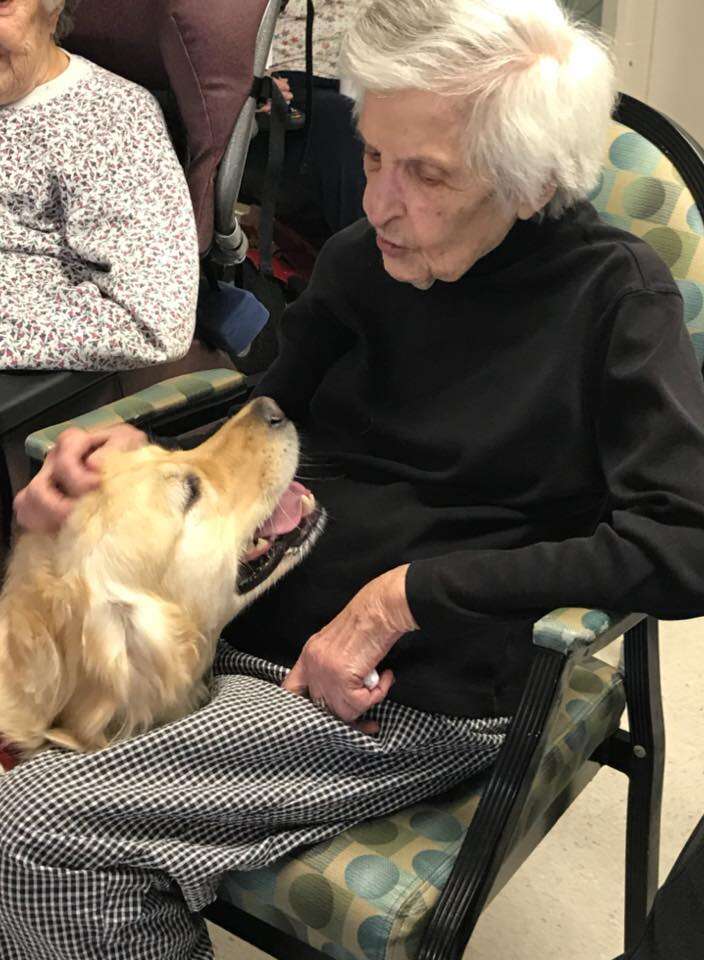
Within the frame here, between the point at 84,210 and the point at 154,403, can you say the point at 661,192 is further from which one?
the point at 84,210

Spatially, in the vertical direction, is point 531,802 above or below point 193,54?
below

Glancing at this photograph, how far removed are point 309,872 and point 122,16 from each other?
1.73 meters

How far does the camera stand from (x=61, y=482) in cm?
153

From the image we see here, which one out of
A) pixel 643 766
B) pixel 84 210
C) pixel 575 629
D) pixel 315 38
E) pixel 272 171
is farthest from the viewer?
pixel 315 38

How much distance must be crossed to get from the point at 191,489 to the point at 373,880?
583 mm

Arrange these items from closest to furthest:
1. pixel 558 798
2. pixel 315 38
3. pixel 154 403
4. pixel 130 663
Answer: pixel 130 663 < pixel 558 798 < pixel 154 403 < pixel 315 38

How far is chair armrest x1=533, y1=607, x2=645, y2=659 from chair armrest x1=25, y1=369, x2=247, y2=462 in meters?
0.82

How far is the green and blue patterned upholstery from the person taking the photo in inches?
49.0

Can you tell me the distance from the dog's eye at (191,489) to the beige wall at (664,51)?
9.94ft

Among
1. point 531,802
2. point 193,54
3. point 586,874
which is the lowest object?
point 586,874

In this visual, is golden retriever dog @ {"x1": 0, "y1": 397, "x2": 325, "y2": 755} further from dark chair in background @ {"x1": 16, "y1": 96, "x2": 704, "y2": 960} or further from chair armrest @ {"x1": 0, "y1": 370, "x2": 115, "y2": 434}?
chair armrest @ {"x1": 0, "y1": 370, "x2": 115, "y2": 434}

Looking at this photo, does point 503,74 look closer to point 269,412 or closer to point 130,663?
point 269,412

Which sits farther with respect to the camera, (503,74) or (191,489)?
(191,489)

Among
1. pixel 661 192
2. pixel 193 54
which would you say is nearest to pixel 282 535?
pixel 661 192
